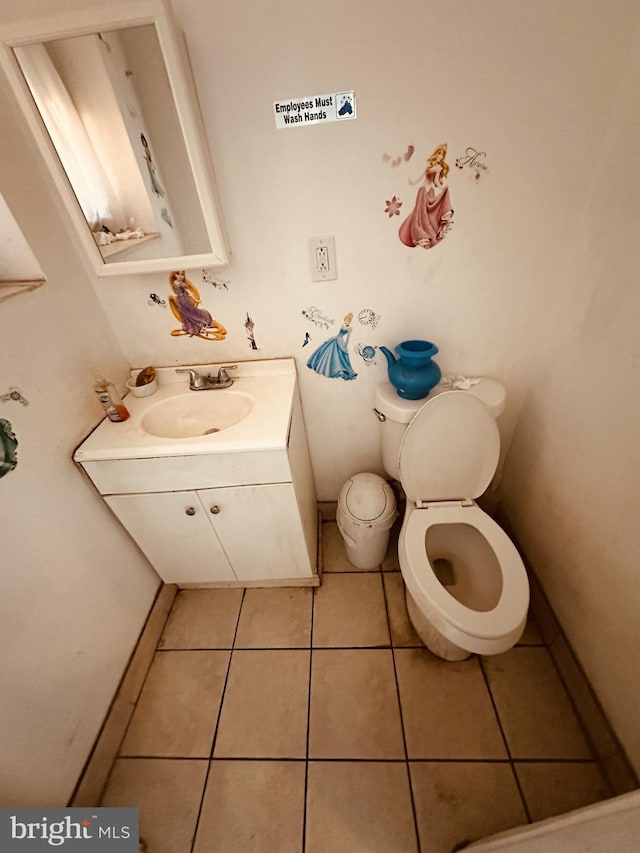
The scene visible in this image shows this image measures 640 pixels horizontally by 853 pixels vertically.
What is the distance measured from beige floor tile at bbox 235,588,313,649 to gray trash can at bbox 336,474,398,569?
12.3 inches

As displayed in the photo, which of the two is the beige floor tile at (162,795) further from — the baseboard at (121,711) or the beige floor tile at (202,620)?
the beige floor tile at (202,620)

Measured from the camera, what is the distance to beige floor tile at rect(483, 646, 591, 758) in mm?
974

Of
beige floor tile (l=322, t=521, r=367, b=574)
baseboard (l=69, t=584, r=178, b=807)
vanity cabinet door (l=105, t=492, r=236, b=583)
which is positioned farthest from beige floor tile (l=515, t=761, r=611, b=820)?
baseboard (l=69, t=584, r=178, b=807)

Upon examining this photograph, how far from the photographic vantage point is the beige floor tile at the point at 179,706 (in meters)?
1.05

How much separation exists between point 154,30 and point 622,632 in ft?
6.01

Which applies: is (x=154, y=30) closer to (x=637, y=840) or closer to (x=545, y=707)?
(x=637, y=840)

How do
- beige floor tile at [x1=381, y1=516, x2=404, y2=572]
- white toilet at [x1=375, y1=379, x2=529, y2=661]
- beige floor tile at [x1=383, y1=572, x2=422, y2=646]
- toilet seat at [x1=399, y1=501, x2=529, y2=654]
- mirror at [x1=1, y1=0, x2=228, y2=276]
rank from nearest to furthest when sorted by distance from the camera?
mirror at [x1=1, y1=0, x2=228, y2=276], toilet seat at [x1=399, y1=501, x2=529, y2=654], white toilet at [x1=375, y1=379, x2=529, y2=661], beige floor tile at [x1=383, y1=572, x2=422, y2=646], beige floor tile at [x1=381, y1=516, x2=404, y2=572]

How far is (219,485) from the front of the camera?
3.30 ft

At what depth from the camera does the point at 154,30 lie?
715 millimetres

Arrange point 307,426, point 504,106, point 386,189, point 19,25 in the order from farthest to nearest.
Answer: point 307,426
point 386,189
point 504,106
point 19,25

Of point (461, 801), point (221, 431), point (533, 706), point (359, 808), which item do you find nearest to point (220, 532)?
point (221, 431)

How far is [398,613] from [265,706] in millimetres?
569

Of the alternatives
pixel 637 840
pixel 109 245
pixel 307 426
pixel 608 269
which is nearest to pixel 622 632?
pixel 637 840

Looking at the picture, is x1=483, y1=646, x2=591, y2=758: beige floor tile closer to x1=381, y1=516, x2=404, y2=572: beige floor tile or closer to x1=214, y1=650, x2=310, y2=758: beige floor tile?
x1=381, y1=516, x2=404, y2=572: beige floor tile
